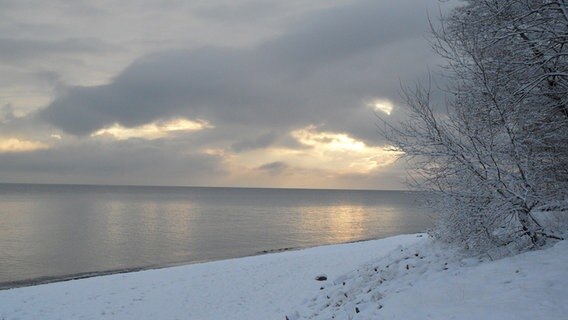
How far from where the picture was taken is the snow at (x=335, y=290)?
7637mm

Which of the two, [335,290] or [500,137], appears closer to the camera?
[500,137]

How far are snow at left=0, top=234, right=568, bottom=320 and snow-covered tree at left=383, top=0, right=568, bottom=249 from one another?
98cm

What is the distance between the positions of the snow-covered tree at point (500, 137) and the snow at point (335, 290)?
98 cm

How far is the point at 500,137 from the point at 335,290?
686cm

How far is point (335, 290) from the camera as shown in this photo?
1373cm

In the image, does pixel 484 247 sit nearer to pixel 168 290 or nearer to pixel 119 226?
pixel 168 290

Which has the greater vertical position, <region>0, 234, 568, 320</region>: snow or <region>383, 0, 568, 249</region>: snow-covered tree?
<region>383, 0, 568, 249</region>: snow-covered tree

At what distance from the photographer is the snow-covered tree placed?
30.5ft

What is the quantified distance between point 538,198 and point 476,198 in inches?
49.0

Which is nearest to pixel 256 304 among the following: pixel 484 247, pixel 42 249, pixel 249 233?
pixel 484 247

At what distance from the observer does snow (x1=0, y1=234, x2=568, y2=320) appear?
764cm

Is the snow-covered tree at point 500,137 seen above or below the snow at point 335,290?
above

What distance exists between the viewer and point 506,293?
7.63 meters

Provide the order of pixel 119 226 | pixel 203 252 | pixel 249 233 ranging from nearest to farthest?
pixel 203 252, pixel 249 233, pixel 119 226
